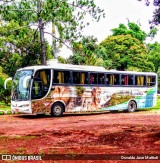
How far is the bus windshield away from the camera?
20594mm

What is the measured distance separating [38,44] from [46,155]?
2360 centimetres

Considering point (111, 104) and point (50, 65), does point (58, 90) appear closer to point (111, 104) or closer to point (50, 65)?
point (50, 65)

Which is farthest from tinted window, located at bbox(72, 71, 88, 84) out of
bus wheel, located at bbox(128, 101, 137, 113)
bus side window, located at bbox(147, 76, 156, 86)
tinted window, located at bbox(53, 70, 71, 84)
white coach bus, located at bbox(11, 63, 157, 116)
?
bus side window, located at bbox(147, 76, 156, 86)

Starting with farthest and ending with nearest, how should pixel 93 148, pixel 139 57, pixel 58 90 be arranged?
1. pixel 139 57
2. pixel 58 90
3. pixel 93 148

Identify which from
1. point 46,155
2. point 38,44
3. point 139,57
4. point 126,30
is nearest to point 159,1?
point 46,155

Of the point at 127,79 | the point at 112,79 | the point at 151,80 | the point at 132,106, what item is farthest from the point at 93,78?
the point at 151,80

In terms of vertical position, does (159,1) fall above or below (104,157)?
above

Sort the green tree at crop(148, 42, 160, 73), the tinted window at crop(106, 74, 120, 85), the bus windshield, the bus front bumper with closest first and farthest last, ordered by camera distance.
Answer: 1. the bus front bumper
2. the bus windshield
3. the tinted window at crop(106, 74, 120, 85)
4. the green tree at crop(148, 42, 160, 73)

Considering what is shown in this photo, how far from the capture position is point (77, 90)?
22703 millimetres

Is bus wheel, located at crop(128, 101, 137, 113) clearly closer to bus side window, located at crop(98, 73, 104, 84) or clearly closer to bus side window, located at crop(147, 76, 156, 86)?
bus side window, located at crop(147, 76, 156, 86)

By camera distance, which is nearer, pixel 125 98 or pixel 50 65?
pixel 50 65

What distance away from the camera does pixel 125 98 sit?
26156mm

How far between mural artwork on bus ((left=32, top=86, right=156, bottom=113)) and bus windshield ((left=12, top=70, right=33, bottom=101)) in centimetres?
74

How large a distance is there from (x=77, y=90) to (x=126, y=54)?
3690 cm
